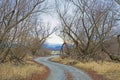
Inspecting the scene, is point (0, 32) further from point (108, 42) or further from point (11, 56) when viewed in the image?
point (108, 42)

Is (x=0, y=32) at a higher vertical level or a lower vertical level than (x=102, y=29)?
lower

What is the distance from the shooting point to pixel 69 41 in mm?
76562

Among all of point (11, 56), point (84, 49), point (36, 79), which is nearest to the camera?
point (36, 79)

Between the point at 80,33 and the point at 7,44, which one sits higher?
the point at 80,33

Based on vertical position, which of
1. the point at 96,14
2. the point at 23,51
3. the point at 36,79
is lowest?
the point at 36,79

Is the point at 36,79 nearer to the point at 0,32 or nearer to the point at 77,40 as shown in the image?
the point at 0,32

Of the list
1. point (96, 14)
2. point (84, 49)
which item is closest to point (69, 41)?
point (84, 49)

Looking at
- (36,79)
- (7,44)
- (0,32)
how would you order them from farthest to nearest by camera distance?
(7,44) → (0,32) → (36,79)

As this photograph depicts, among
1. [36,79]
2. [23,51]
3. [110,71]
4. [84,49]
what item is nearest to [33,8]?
[36,79]

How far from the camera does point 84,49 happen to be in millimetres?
54375

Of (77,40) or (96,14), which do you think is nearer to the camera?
(96,14)

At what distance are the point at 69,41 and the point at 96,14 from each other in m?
27.1

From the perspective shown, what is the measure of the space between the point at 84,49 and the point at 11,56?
2109 centimetres

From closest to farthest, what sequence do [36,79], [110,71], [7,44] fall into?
[36,79] → [7,44] → [110,71]
